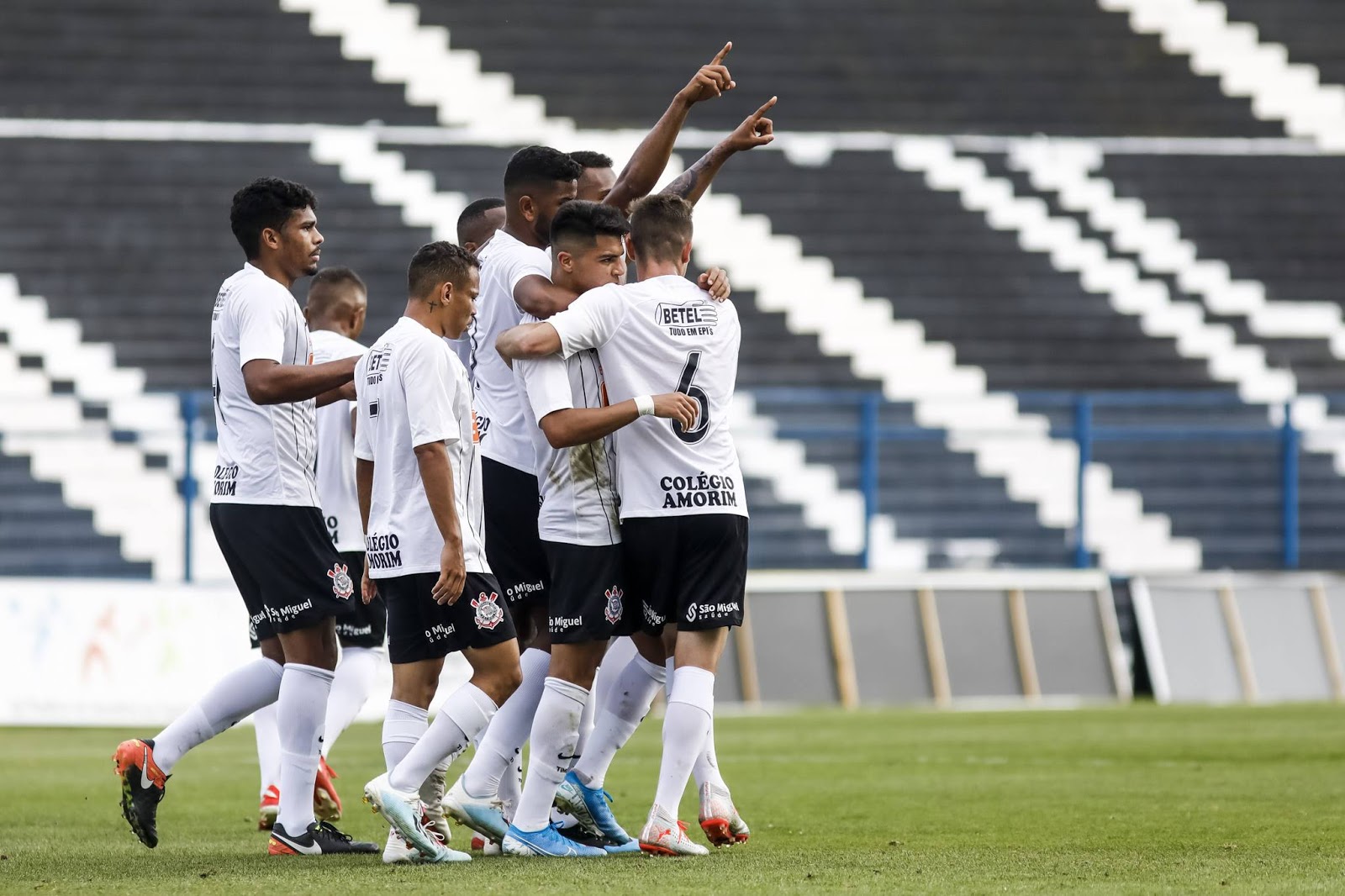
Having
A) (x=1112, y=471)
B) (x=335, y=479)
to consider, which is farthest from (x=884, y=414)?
(x=335, y=479)

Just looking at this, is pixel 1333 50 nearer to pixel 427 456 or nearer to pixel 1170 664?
pixel 1170 664

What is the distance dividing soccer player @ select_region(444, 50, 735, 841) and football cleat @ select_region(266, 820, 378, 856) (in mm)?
461

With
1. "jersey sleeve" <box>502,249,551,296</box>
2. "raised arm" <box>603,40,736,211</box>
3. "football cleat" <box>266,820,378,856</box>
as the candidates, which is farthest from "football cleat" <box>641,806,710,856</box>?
"raised arm" <box>603,40,736,211</box>

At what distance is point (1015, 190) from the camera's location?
63.1 ft

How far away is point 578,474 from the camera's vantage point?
5.73m

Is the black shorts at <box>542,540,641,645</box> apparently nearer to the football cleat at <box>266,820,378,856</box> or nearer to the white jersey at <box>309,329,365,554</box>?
the football cleat at <box>266,820,378,856</box>

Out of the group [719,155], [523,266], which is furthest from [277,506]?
[719,155]

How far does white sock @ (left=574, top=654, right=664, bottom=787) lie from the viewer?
19.7 ft

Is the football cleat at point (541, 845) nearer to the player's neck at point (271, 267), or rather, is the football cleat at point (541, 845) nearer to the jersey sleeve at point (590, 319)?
the jersey sleeve at point (590, 319)

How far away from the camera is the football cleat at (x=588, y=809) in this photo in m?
5.92

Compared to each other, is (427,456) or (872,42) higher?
(872,42)

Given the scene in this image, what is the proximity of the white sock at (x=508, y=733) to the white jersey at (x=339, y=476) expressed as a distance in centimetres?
164

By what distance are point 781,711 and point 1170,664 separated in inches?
124

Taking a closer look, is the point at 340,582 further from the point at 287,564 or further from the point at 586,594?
the point at 586,594
